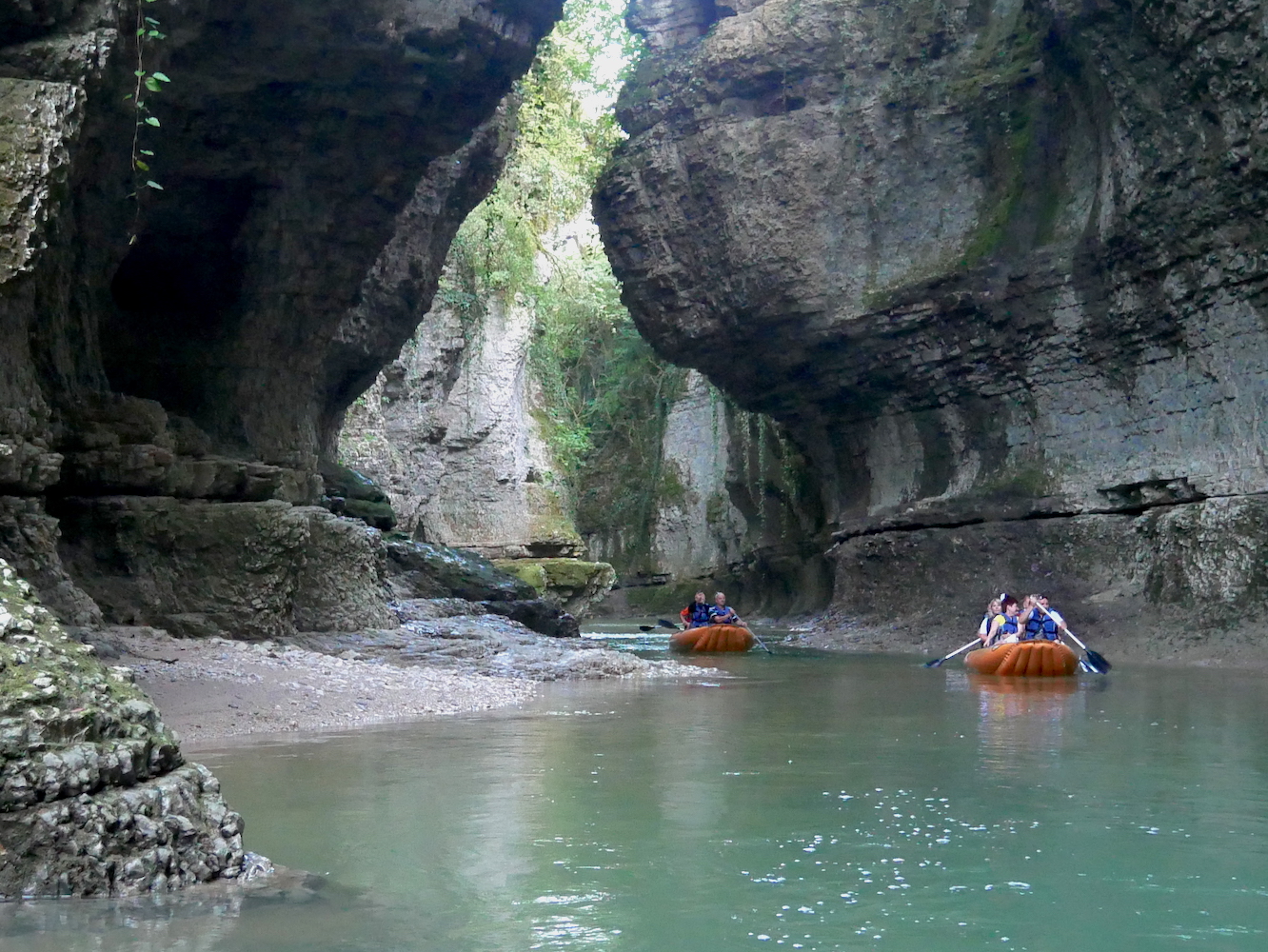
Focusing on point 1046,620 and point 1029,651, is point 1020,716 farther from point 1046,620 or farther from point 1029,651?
point 1046,620

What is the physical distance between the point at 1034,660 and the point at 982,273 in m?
6.75

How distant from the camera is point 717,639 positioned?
1753cm

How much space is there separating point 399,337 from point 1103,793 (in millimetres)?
13055

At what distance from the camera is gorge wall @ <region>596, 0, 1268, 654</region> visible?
14.5 meters

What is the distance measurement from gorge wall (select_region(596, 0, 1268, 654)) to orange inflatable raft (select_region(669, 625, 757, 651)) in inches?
108

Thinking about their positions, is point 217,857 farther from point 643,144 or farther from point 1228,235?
point 643,144

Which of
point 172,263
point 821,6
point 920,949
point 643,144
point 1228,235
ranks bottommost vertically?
point 920,949

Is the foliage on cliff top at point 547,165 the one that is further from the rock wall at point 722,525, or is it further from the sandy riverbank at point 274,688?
the sandy riverbank at point 274,688

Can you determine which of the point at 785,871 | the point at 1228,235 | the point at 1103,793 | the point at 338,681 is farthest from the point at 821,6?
the point at 785,871

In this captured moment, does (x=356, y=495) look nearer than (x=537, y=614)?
Yes

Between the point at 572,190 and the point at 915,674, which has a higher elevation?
the point at 572,190

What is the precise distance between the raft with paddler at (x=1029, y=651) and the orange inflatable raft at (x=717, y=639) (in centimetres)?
316

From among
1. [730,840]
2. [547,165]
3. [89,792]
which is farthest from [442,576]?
[89,792]

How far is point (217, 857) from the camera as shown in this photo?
3.67 m
